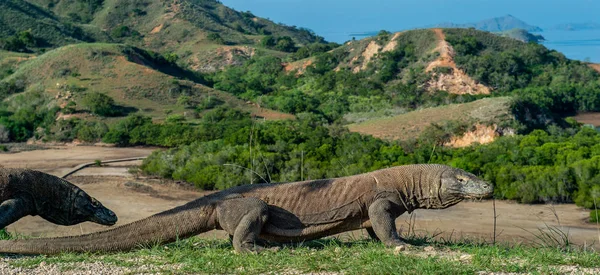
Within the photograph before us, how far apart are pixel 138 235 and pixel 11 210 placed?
1.29 meters

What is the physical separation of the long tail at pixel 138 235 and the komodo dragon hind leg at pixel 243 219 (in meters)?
0.12

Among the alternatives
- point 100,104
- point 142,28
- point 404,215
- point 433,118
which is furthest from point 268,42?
point 404,215

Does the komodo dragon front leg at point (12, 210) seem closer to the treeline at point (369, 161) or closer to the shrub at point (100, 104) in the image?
the treeline at point (369, 161)

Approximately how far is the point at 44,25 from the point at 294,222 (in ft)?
220

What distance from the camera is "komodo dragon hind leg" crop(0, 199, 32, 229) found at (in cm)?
721

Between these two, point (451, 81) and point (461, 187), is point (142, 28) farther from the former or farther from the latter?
point (461, 187)

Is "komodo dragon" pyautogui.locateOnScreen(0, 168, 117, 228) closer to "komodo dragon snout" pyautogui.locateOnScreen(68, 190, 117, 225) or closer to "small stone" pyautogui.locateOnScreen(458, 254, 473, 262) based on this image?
"komodo dragon snout" pyautogui.locateOnScreen(68, 190, 117, 225)

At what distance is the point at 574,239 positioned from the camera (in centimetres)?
1535

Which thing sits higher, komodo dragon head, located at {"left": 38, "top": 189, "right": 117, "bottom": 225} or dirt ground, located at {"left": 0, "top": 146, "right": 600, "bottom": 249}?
komodo dragon head, located at {"left": 38, "top": 189, "right": 117, "bottom": 225}

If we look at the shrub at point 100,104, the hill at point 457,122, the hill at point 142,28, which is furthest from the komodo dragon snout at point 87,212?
the hill at point 142,28

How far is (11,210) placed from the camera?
725cm

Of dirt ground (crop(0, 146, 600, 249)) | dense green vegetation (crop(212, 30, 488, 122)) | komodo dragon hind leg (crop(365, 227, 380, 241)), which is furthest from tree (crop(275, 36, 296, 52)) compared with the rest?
komodo dragon hind leg (crop(365, 227, 380, 241))

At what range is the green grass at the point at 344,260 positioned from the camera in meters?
5.71

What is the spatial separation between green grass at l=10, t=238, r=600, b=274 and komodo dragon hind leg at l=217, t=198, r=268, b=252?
217mm
